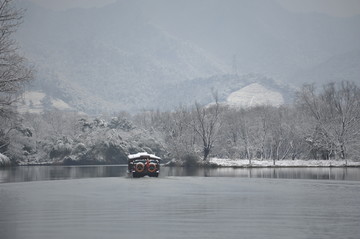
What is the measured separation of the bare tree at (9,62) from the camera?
4156cm

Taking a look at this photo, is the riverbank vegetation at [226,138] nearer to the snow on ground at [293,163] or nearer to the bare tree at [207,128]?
the bare tree at [207,128]

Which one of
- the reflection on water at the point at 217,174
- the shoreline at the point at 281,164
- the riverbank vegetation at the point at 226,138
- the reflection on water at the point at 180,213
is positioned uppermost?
the riverbank vegetation at the point at 226,138

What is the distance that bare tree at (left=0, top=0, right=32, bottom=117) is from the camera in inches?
1636

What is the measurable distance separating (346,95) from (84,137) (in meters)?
64.9

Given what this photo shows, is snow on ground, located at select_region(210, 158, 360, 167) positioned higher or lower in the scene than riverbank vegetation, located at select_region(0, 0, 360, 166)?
lower

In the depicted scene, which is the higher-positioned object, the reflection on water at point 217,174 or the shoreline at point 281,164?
the shoreline at point 281,164

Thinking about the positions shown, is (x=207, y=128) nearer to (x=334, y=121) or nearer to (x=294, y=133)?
(x=294, y=133)

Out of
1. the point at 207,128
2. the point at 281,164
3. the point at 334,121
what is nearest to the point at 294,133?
the point at 334,121

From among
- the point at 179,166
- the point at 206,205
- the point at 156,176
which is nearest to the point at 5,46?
the point at 206,205

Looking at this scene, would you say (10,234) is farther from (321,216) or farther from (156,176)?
(156,176)

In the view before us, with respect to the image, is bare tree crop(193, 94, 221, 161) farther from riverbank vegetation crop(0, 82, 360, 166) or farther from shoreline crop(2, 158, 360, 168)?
shoreline crop(2, 158, 360, 168)

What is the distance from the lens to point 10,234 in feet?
83.0

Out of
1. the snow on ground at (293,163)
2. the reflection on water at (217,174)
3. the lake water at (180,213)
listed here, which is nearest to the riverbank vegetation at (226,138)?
the snow on ground at (293,163)

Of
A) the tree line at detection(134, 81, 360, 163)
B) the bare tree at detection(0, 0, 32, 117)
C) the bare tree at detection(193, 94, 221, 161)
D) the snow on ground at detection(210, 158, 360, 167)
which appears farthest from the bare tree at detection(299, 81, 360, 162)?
the bare tree at detection(0, 0, 32, 117)
